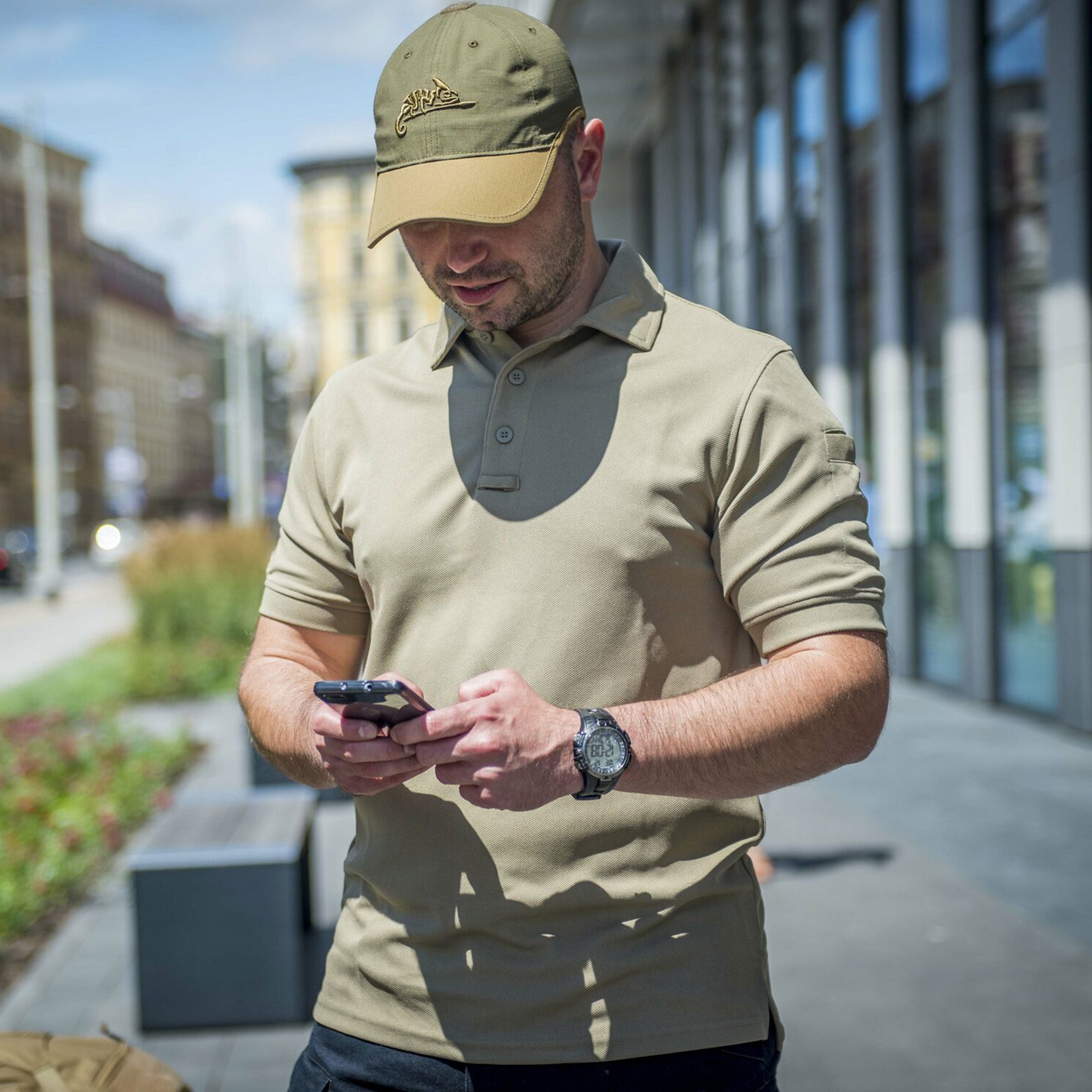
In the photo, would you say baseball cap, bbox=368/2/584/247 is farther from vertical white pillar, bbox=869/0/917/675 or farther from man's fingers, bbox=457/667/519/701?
vertical white pillar, bbox=869/0/917/675

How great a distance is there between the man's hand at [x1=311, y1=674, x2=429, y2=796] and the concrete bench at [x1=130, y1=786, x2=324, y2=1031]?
3.27 meters

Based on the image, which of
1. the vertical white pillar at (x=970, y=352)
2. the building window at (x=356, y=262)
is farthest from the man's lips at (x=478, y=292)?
the building window at (x=356, y=262)

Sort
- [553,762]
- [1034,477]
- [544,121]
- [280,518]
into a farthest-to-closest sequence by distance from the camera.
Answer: [1034,477], [280,518], [544,121], [553,762]

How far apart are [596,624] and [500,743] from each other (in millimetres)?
292

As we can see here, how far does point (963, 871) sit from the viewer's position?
633cm

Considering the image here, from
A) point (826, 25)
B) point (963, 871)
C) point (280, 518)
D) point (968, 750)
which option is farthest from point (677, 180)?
point (280, 518)

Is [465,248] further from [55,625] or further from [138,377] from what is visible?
[138,377]

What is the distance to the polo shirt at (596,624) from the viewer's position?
1710 millimetres

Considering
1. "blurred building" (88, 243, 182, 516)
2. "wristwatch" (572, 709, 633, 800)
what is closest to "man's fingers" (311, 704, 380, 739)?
"wristwatch" (572, 709, 633, 800)

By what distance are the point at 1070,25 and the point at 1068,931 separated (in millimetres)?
6969

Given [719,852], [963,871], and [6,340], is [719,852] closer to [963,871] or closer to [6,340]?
[963,871]

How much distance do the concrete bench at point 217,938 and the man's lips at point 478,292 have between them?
3.34 metres

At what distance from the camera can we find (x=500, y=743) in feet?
4.89

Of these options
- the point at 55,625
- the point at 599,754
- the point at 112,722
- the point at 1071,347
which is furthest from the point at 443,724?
the point at 55,625
